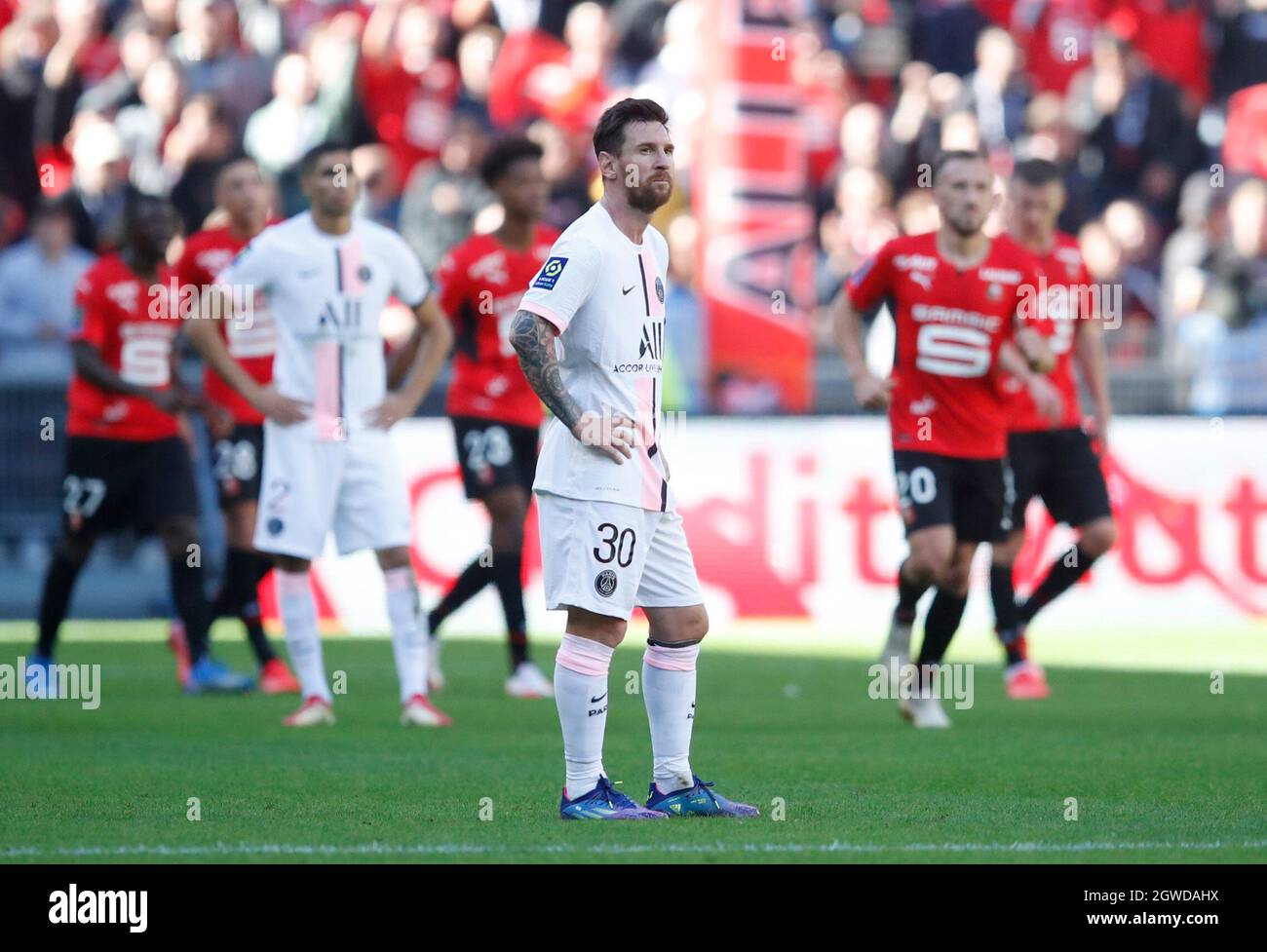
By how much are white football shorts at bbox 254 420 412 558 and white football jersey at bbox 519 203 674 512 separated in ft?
10.9

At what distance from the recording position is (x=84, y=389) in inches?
499

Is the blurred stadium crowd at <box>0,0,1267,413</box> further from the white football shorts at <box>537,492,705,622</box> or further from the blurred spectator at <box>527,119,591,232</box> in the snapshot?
the white football shorts at <box>537,492,705,622</box>

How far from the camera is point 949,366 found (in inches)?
419

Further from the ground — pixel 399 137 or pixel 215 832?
pixel 399 137

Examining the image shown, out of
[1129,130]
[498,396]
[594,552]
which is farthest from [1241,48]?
[594,552]

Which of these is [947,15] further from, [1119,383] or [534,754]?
[534,754]

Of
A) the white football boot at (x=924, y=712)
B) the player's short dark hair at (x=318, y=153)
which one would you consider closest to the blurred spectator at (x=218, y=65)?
the player's short dark hair at (x=318, y=153)

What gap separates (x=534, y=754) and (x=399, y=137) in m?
11.2

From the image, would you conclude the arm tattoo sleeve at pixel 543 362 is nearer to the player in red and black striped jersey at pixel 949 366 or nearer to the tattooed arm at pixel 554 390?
the tattooed arm at pixel 554 390

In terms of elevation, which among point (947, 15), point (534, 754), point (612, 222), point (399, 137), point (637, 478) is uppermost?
point (947, 15)

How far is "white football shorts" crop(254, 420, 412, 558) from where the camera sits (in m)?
10.4

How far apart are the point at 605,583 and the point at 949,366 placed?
3992 mm
